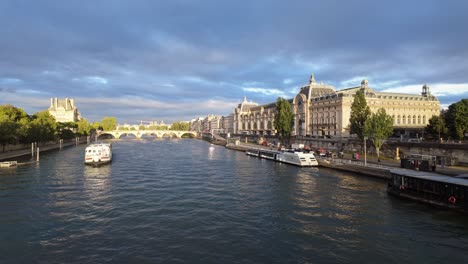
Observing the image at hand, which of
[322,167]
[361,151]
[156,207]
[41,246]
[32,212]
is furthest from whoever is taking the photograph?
[361,151]

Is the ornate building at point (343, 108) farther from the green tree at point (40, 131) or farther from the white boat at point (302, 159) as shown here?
the green tree at point (40, 131)

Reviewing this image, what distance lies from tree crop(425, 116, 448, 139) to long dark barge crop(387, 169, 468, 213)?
4733 cm

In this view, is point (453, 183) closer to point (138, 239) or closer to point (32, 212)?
point (138, 239)

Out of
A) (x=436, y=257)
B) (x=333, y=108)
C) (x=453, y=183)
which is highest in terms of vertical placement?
(x=333, y=108)

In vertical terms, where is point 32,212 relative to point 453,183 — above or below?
below

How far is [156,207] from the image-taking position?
33000 millimetres

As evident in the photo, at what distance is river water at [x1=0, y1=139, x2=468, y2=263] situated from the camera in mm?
21234

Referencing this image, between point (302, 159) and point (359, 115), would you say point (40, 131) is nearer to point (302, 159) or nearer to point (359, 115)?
point (302, 159)

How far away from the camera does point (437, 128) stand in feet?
252

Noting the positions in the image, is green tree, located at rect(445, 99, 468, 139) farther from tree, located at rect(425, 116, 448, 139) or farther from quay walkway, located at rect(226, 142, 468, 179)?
quay walkway, located at rect(226, 142, 468, 179)

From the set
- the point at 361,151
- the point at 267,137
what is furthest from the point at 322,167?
the point at 267,137

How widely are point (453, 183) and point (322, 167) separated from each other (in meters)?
36.2

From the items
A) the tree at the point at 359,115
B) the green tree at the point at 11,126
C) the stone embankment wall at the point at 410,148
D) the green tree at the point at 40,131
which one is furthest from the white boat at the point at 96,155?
the stone embankment wall at the point at 410,148

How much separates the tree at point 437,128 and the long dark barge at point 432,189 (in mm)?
47330
